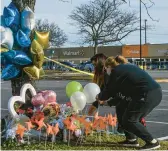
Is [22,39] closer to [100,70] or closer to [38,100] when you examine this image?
[38,100]

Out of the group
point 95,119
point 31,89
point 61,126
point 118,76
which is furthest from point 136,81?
point 31,89

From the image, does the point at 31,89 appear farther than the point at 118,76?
Yes

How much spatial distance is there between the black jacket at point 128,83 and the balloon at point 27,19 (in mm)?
1616

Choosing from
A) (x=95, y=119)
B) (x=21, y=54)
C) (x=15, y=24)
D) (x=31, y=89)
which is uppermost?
(x=15, y=24)

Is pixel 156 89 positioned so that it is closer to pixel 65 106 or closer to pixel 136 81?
pixel 136 81

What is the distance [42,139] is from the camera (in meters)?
6.49

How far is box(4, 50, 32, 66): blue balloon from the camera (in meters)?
6.44

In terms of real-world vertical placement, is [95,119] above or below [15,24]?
below

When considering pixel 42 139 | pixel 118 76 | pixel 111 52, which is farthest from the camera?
pixel 111 52

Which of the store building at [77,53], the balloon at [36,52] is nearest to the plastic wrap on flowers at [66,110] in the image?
the balloon at [36,52]

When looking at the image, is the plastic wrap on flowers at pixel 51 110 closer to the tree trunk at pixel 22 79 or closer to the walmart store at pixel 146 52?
the tree trunk at pixel 22 79

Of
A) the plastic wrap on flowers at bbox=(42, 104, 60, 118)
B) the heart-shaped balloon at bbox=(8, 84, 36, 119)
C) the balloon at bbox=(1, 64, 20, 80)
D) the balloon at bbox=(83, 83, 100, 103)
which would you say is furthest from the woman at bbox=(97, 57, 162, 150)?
the balloon at bbox=(1, 64, 20, 80)

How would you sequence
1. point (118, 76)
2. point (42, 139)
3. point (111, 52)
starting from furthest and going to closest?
point (111, 52)
point (42, 139)
point (118, 76)

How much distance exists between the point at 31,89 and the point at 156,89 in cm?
210
